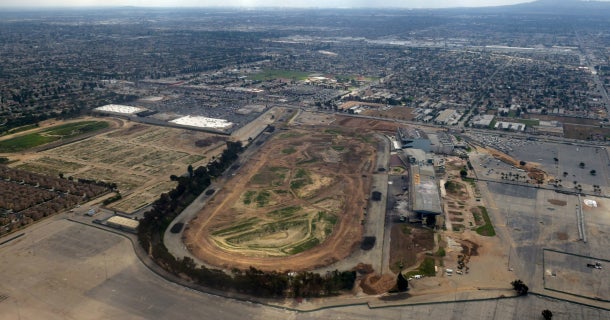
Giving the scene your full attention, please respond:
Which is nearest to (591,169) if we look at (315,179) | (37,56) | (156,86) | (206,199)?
(315,179)

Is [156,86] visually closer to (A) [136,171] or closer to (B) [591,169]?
(A) [136,171]

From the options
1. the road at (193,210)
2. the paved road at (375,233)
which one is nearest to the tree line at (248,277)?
the road at (193,210)

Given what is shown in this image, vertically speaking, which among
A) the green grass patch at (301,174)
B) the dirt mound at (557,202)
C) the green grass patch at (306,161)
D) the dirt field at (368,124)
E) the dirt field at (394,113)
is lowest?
the dirt mound at (557,202)

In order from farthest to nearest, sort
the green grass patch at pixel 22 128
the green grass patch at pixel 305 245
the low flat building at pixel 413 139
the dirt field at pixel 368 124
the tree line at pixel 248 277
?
1. the dirt field at pixel 368 124
2. the green grass patch at pixel 22 128
3. the low flat building at pixel 413 139
4. the green grass patch at pixel 305 245
5. the tree line at pixel 248 277

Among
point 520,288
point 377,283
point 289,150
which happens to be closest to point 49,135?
point 289,150

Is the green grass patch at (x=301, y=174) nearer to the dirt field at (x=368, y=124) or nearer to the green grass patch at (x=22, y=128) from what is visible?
the dirt field at (x=368, y=124)

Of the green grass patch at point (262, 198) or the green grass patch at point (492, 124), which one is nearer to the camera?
the green grass patch at point (262, 198)

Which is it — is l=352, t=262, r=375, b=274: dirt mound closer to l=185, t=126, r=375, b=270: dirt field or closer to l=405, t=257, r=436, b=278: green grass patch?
l=185, t=126, r=375, b=270: dirt field
